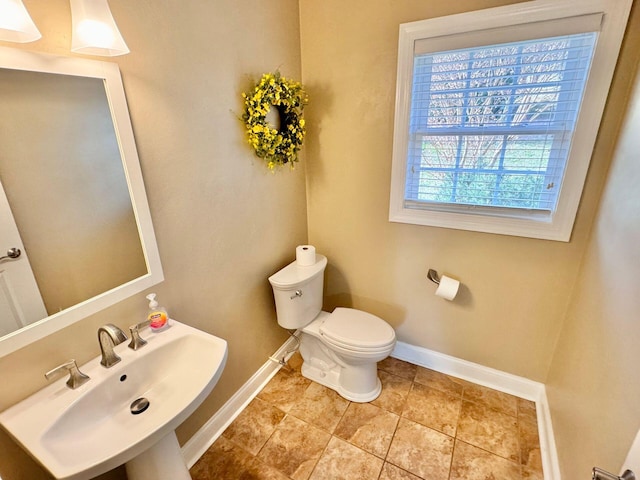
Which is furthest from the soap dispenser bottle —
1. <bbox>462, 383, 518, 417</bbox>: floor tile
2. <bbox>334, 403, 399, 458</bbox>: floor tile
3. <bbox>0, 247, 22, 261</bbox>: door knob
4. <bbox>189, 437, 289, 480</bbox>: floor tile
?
<bbox>462, 383, 518, 417</bbox>: floor tile

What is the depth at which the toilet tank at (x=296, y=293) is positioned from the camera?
70.7 inches

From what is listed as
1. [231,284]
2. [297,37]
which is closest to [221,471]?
[231,284]

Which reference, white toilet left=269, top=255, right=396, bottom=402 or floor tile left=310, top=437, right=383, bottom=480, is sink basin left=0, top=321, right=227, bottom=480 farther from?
floor tile left=310, top=437, right=383, bottom=480

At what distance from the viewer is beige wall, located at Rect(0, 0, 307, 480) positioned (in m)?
0.99

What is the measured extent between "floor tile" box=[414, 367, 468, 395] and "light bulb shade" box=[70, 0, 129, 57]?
7.36 feet

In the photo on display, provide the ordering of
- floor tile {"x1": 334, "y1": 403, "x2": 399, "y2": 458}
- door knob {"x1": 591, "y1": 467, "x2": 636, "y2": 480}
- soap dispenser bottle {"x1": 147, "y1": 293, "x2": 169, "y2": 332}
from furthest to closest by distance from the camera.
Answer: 1. floor tile {"x1": 334, "y1": 403, "x2": 399, "y2": 458}
2. soap dispenser bottle {"x1": 147, "y1": 293, "x2": 169, "y2": 332}
3. door knob {"x1": 591, "y1": 467, "x2": 636, "y2": 480}

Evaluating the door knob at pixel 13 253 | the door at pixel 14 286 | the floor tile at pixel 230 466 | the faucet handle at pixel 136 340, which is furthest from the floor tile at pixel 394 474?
the door knob at pixel 13 253

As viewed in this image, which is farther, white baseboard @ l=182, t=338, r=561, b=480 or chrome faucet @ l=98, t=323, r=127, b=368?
white baseboard @ l=182, t=338, r=561, b=480

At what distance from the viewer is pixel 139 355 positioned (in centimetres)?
111

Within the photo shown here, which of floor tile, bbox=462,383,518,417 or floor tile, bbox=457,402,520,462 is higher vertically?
floor tile, bbox=462,383,518,417

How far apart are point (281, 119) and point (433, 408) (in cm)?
187

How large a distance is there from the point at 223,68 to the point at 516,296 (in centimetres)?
192

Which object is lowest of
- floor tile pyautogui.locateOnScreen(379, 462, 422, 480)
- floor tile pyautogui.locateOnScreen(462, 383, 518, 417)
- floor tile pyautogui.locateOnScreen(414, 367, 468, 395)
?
floor tile pyautogui.locateOnScreen(379, 462, 422, 480)

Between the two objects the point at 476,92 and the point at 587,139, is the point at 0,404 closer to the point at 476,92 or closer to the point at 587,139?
the point at 476,92
